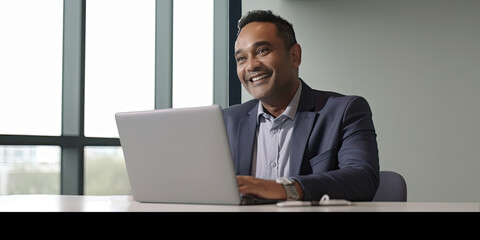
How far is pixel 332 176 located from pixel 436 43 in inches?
115

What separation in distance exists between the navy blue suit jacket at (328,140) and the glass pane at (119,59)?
2346mm

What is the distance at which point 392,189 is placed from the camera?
7.19ft

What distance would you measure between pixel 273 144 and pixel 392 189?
1.50 feet

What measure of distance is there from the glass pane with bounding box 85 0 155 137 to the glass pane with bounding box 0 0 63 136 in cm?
33

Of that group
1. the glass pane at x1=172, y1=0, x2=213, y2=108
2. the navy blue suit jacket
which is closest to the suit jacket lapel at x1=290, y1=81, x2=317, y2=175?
the navy blue suit jacket

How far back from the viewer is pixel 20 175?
184 inches

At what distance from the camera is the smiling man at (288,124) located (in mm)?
2057

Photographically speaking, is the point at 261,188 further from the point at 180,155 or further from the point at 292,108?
the point at 292,108

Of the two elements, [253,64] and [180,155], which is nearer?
[180,155]

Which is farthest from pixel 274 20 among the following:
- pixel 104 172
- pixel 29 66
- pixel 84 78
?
pixel 104 172

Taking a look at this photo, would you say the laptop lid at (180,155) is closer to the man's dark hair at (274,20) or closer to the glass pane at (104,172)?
the man's dark hair at (274,20)

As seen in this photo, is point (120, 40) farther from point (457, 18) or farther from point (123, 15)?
point (457, 18)
